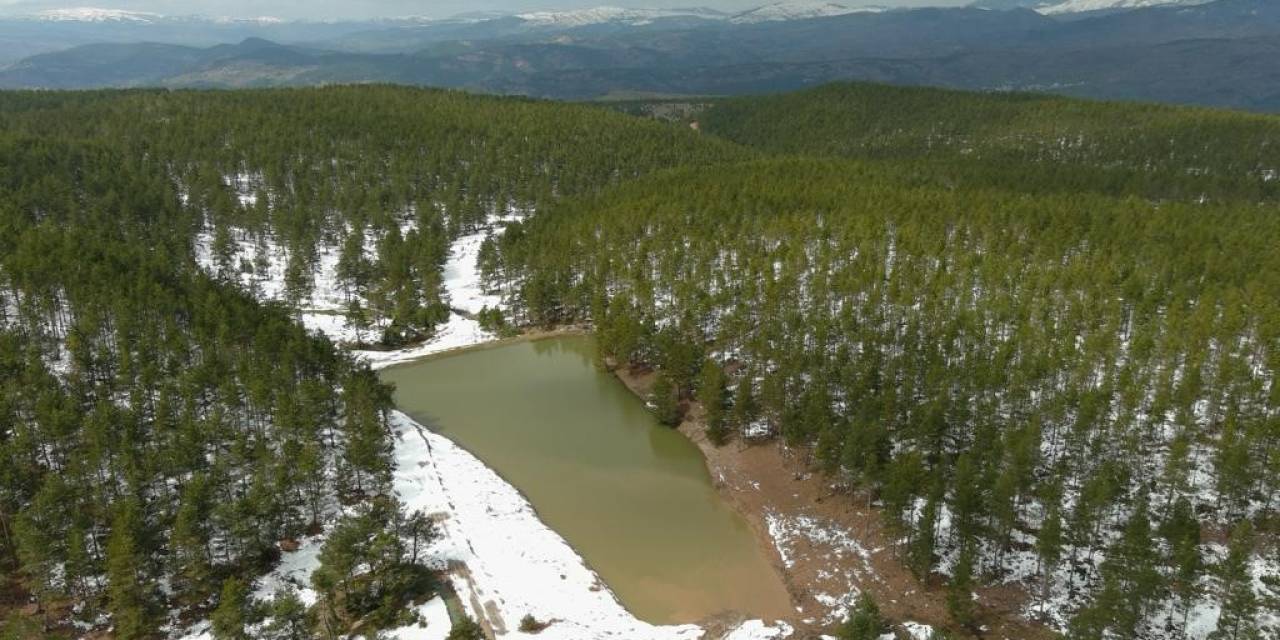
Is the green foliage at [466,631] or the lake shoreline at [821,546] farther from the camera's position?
the lake shoreline at [821,546]

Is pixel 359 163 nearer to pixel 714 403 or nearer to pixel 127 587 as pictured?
pixel 714 403

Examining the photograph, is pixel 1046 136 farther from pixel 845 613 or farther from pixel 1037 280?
pixel 845 613

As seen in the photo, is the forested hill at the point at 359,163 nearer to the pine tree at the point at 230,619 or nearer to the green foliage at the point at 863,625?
the pine tree at the point at 230,619

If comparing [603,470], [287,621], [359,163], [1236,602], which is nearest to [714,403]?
[603,470]

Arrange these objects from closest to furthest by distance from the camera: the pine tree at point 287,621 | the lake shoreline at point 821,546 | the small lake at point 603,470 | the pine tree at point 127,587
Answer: the pine tree at point 287,621 → the pine tree at point 127,587 → the lake shoreline at point 821,546 → the small lake at point 603,470

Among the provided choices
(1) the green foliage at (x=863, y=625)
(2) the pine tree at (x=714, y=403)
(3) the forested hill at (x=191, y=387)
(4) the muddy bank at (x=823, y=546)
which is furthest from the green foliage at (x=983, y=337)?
(3) the forested hill at (x=191, y=387)

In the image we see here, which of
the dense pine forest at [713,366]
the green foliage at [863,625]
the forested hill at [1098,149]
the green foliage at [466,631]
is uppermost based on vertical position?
the forested hill at [1098,149]
